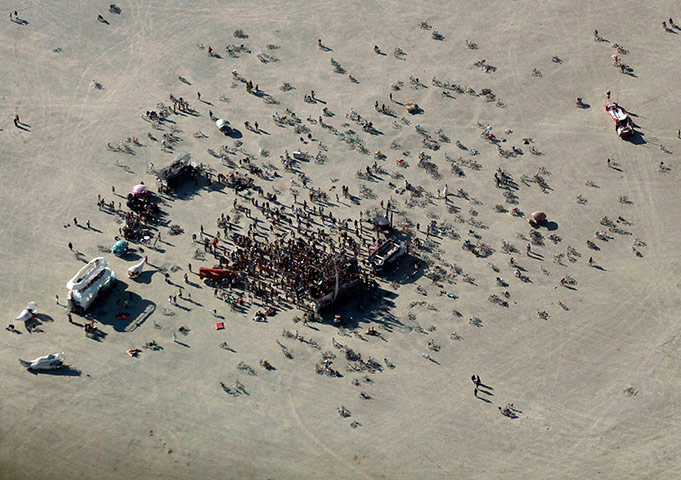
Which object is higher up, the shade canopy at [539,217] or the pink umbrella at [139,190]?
the pink umbrella at [139,190]

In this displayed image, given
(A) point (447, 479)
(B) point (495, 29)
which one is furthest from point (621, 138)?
(A) point (447, 479)

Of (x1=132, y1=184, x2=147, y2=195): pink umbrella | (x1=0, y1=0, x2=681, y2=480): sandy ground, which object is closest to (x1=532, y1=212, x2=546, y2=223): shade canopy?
(x1=0, y1=0, x2=681, y2=480): sandy ground

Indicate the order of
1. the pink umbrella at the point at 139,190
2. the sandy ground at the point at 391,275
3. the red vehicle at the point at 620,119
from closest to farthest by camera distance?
the sandy ground at the point at 391,275
the pink umbrella at the point at 139,190
the red vehicle at the point at 620,119

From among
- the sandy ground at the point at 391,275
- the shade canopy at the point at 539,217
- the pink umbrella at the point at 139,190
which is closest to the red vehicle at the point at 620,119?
the sandy ground at the point at 391,275

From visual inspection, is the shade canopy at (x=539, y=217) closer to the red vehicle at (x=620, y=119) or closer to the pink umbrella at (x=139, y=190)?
the red vehicle at (x=620, y=119)

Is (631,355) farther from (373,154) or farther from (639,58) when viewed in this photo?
(639,58)

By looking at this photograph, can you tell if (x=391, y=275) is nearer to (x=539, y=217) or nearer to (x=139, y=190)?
(x=539, y=217)

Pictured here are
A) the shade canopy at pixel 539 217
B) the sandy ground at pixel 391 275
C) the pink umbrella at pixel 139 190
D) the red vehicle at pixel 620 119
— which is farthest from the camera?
the red vehicle at pixel 620 119

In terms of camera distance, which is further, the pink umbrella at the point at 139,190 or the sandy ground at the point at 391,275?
the pink umbrella at the point at 139,190
